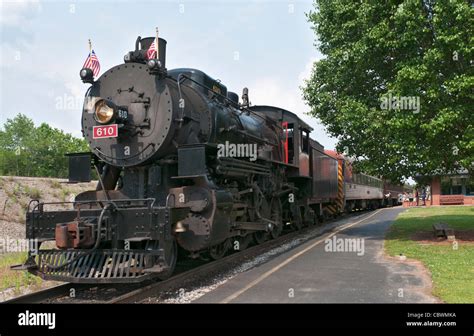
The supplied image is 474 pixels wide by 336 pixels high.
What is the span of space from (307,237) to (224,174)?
6.23m

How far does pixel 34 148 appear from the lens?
60156 millimetres

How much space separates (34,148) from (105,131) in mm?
59046

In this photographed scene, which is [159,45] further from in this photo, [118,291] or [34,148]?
[34,148]

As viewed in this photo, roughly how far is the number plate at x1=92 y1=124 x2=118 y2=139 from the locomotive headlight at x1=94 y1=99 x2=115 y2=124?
0.11 metres

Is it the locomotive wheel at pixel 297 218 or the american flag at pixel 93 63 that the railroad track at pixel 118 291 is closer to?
→ the american flag at pixel 93 63

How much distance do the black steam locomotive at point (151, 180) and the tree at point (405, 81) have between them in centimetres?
365

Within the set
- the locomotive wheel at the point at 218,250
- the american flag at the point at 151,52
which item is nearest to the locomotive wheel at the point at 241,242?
the locomotive wheel at the point at 218,250

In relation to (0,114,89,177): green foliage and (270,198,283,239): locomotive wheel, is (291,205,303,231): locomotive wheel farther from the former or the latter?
(0,114,89,177): green foliage

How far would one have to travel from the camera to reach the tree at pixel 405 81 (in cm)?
997
